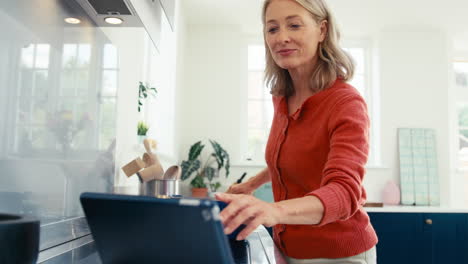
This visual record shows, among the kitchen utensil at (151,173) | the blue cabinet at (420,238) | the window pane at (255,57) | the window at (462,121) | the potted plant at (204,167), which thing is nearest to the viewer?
the kitchen utensil at (151,173)

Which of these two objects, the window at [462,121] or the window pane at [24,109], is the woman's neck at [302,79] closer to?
the window pane at [24,109]

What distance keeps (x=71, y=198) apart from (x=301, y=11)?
0.69 metres

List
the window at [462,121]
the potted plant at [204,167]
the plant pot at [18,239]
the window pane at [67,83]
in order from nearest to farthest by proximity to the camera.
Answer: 1. the plant pot at [18,239]
2. the window pane at [67,83]
3. the potted plant at [204,167]
4. the window at [462,121]

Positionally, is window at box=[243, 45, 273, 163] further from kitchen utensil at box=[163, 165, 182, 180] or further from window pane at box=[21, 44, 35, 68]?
window pane at box=[21, 44, 35, 68]

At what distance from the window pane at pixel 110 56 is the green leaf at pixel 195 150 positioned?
2.58m

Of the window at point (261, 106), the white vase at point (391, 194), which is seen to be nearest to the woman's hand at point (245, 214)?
the window at point (261, 106)

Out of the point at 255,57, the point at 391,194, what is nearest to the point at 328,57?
the point at 391,194

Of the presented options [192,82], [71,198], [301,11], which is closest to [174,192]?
[71,198]

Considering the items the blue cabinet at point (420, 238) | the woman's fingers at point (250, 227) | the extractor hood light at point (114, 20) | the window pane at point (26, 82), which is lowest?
the blue cabinet at point (420, 238)

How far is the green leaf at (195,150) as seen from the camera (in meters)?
3.77

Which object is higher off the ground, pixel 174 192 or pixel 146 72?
pixel 146 72

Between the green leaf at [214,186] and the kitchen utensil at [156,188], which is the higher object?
the kitchen utensil at [156,188]

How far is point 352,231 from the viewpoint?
853 mm

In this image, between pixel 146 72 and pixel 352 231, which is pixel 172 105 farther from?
pixel 352 231
